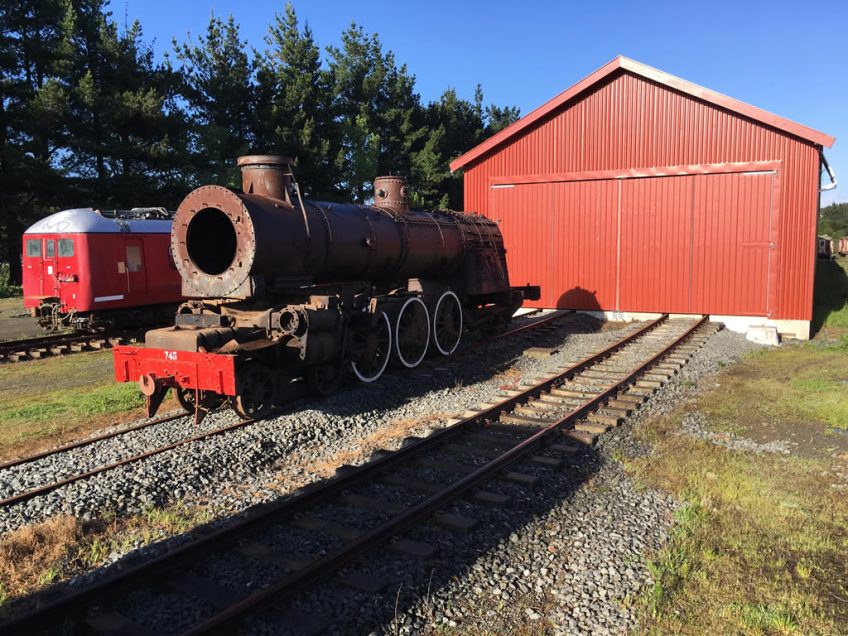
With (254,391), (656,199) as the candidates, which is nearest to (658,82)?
(656,199)

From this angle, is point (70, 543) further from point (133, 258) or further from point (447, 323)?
point (133, 258)

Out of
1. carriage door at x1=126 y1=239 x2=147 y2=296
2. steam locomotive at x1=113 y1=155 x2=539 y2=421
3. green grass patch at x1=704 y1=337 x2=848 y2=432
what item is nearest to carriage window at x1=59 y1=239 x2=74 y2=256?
carriage door at x1=126 y1=239 x2=147 y2=296

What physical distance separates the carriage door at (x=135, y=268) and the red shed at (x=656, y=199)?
10105 millimetres

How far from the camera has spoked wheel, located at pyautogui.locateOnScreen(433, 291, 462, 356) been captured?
1199 cm

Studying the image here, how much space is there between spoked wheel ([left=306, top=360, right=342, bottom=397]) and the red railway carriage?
8.53 meters

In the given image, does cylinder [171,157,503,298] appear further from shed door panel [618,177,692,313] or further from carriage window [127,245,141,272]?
shed door panel [618,177,692,313]

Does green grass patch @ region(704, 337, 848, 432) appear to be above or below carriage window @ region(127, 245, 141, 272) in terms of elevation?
below

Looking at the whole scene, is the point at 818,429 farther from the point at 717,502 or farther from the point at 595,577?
the point at 595,577

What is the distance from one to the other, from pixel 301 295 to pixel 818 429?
7086 mm

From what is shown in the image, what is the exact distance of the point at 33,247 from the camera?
1543 centimetres

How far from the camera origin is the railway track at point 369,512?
12.6 ft

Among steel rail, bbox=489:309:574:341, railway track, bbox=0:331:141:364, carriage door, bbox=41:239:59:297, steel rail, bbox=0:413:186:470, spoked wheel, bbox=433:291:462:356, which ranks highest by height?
carriage door, bbox=41:239:59:297

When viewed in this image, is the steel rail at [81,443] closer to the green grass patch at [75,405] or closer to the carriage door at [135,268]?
the green grass patch at [75,405]

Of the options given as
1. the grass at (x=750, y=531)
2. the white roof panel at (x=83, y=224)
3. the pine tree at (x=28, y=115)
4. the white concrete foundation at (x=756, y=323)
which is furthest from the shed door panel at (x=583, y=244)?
the pine tree at (x=28, y=115)
